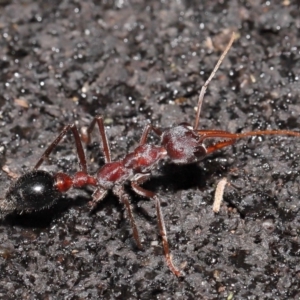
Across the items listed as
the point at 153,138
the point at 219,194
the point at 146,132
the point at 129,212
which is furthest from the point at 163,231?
the point at 153,138

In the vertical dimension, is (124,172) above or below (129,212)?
above

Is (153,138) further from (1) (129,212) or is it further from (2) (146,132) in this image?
(1) (129,212)

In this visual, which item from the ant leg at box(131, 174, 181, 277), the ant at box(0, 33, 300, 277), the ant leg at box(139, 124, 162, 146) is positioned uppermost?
the ant leg at box(139, 124, 162, 146)

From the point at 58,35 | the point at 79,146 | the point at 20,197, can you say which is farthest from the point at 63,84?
the point at 20,197

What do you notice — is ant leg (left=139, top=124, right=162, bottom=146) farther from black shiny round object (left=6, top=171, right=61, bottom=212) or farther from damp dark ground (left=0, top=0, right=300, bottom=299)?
black shiny round object (left=6, top=171, right=61, bottom=212)

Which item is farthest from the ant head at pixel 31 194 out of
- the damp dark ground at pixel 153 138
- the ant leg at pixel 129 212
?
the ant leg at pixel 129 212

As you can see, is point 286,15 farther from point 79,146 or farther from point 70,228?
point 70,228

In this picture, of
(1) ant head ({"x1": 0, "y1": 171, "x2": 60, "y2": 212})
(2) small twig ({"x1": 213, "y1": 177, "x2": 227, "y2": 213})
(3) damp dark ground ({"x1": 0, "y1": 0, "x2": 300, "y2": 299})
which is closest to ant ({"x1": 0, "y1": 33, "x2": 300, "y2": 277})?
(1) ant head ({"x1": 0, "y1": 171, "x2": 60, "y2": 212})
